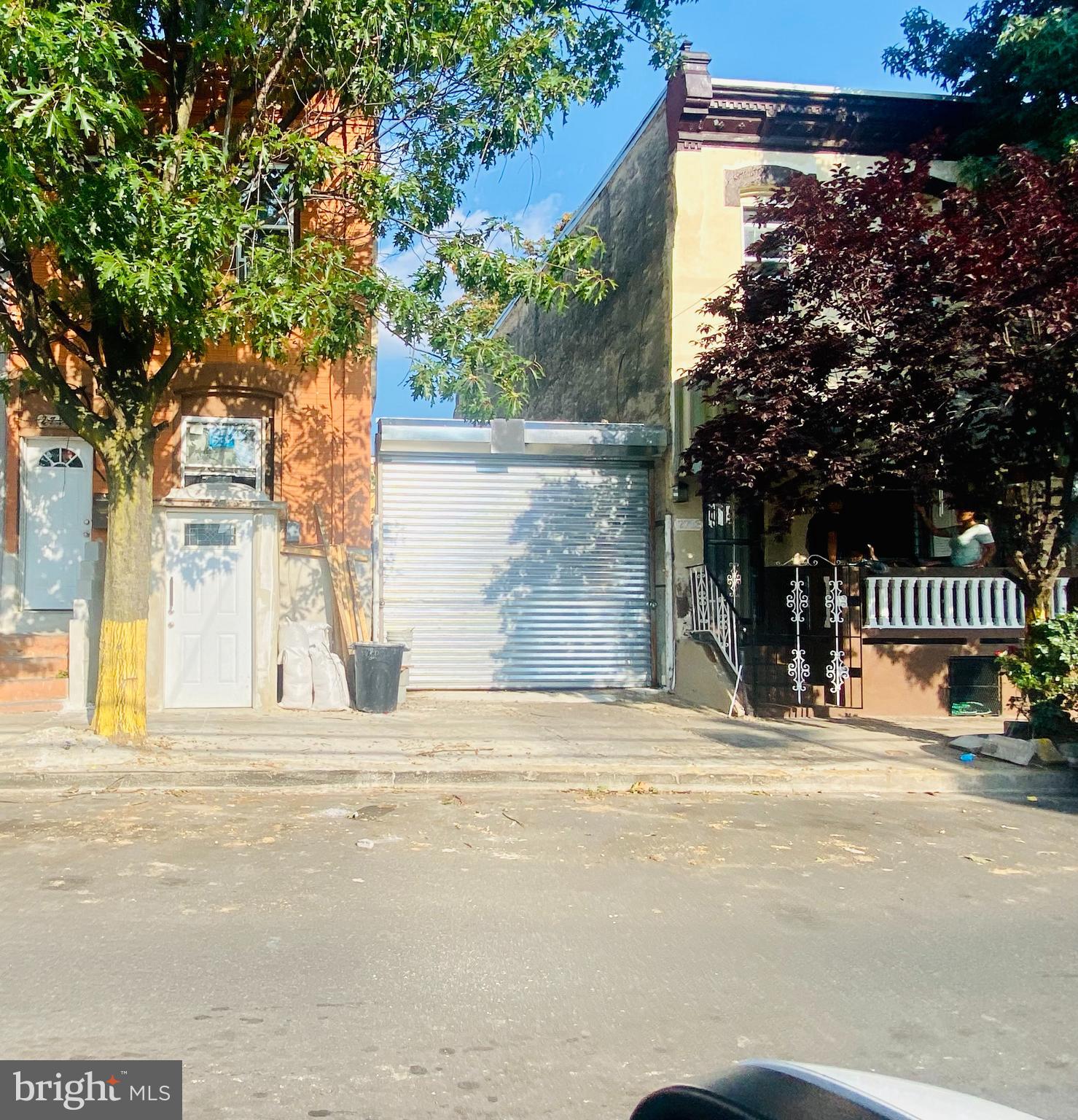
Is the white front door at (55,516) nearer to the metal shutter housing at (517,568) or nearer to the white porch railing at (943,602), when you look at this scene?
the metal shutter housing at (517,568)

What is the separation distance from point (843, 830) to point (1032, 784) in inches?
122

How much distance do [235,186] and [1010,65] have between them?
38.2ft

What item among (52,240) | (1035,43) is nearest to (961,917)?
(52,240)

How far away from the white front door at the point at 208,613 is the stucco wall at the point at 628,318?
682 centimetres

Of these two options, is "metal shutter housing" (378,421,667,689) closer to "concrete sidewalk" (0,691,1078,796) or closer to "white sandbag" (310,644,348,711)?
"white sandbag" (310,644,348,711)

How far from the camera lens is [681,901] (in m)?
5.46

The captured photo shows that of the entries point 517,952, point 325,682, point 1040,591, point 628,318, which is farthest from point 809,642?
point 517,952

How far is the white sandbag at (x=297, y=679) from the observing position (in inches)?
464

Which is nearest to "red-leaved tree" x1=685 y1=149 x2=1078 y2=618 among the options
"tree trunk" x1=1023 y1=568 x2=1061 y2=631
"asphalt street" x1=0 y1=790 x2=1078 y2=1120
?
"tree trunk" x1=1023 y1=568 x2=1061 y2=631

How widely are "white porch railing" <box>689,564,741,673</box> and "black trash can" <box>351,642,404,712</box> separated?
4289mm

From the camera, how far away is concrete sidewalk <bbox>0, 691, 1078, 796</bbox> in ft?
27.9

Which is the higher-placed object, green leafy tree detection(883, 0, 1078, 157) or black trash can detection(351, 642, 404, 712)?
green leafy tree detection(883, 0, 1078, 157)

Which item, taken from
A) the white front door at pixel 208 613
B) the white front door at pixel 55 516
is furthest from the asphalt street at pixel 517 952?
the white front door at pixel 55 516

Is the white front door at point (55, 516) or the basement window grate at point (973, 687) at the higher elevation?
the white front door at point (55, 516)
